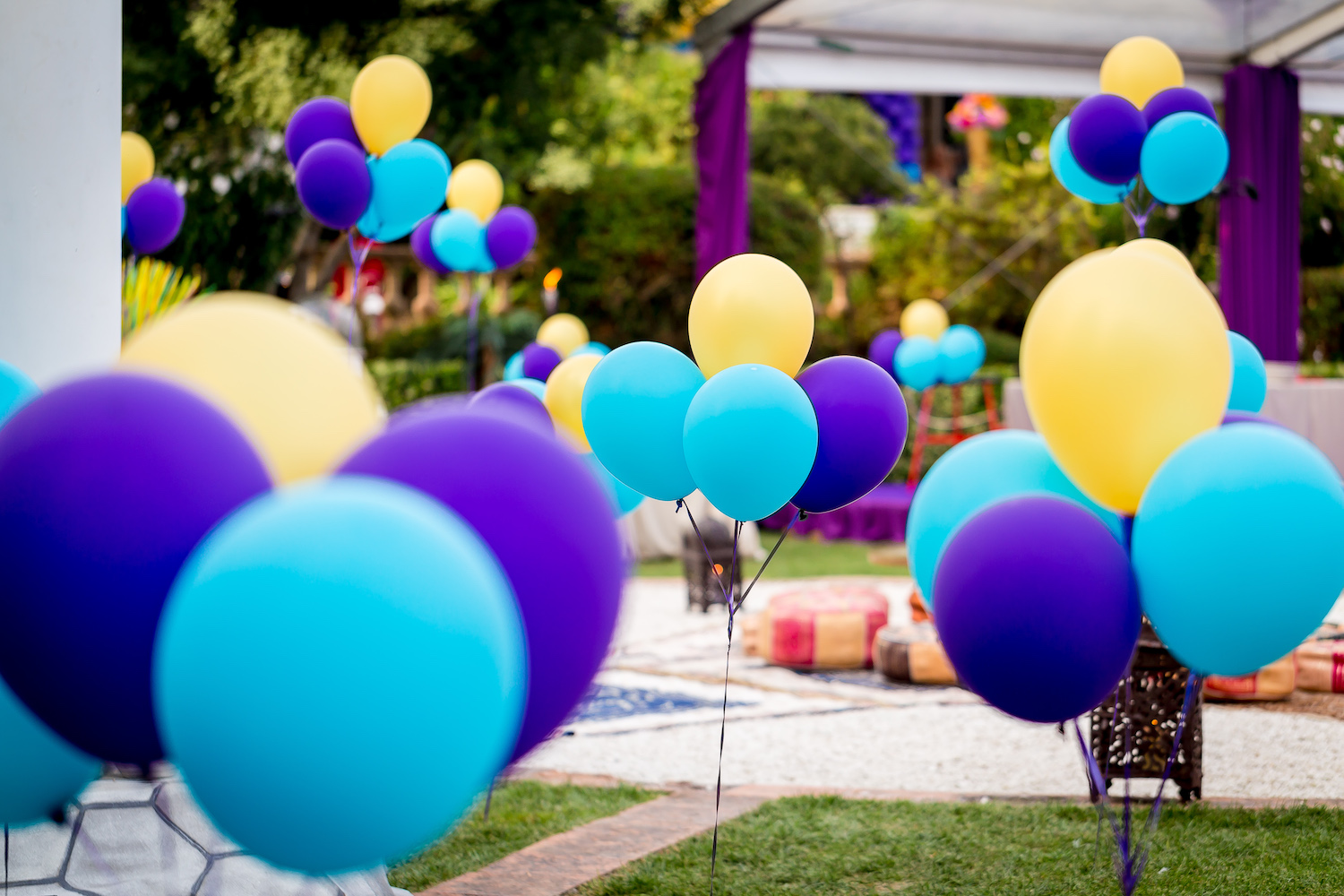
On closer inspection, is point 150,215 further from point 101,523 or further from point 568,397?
point 101,523

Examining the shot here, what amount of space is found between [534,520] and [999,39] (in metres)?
10.0

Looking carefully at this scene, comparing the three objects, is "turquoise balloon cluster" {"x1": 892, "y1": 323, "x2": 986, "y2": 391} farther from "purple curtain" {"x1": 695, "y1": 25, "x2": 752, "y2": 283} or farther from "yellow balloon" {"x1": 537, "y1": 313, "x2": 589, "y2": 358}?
"yellow balloon" {"x1": 537, "y1": 313, "x2": 589, "y2": 358}

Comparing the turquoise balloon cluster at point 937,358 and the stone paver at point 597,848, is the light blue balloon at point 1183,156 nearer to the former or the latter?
the stone paver at point 597,848

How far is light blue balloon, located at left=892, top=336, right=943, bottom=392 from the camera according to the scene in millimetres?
8805

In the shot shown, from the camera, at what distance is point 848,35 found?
9.78 metres

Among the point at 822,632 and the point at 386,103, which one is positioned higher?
the point at 386,103

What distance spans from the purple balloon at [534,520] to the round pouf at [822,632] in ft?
14.4

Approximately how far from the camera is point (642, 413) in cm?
274

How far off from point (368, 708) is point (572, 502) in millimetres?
409

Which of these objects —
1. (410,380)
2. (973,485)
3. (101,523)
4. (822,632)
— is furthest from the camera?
(410,380)

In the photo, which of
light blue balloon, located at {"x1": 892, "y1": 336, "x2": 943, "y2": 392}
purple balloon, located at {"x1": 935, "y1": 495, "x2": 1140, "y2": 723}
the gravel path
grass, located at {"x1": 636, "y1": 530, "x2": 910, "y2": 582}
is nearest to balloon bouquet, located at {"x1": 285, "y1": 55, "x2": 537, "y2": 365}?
the gravel path

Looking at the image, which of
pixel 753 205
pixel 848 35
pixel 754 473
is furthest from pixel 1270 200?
pixel 754 473

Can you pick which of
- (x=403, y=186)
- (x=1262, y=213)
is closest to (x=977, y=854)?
(x=403, y=186)

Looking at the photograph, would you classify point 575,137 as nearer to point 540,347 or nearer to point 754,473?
A: point 540,347
